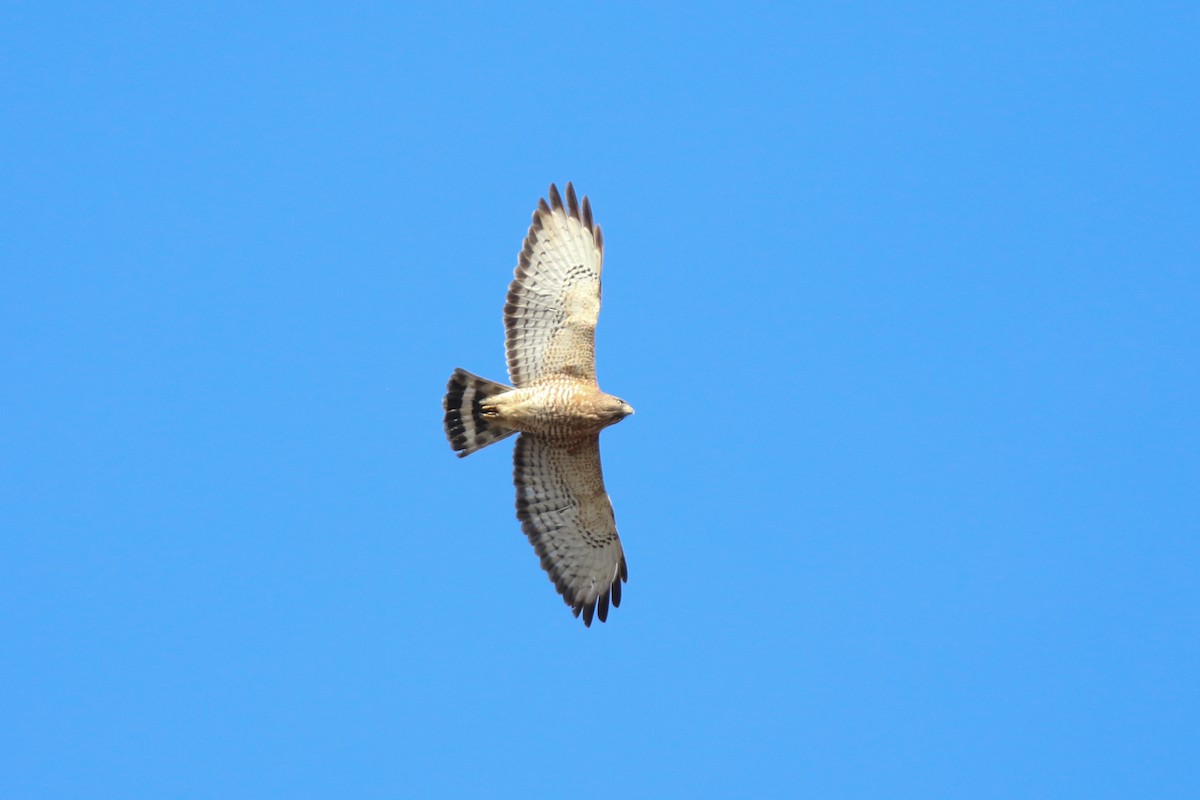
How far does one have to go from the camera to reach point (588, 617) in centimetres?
1300

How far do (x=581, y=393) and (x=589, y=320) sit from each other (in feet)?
2.18

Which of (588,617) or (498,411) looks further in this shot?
(588,617)

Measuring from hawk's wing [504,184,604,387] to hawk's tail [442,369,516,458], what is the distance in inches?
11.8

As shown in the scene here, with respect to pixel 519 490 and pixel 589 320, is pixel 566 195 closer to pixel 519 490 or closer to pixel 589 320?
pixel 589 320

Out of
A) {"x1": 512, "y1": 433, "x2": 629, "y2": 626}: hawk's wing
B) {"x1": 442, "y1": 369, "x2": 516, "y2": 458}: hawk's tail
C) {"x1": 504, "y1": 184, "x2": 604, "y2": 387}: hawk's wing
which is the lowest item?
{"x1": 512, "y1": 433, "x2": 629, "y2": 626}: hawk's wing

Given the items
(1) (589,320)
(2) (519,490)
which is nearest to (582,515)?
(2) (519,490)

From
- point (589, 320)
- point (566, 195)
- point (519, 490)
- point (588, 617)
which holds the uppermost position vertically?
point (566, 195)

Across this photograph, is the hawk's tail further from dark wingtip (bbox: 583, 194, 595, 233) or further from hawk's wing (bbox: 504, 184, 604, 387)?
dark wingtip (bbox: 583, 194, 595, 233)

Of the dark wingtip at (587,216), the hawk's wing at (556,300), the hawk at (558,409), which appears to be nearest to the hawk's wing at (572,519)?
the hawk at (558,409)

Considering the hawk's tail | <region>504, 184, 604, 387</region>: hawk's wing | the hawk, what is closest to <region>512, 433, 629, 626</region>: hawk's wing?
the hawk

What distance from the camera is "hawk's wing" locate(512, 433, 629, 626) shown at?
12523mm

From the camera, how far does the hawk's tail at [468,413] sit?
40.0 ft

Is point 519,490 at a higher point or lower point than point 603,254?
lower

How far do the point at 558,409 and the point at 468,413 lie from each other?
30.8 inches
